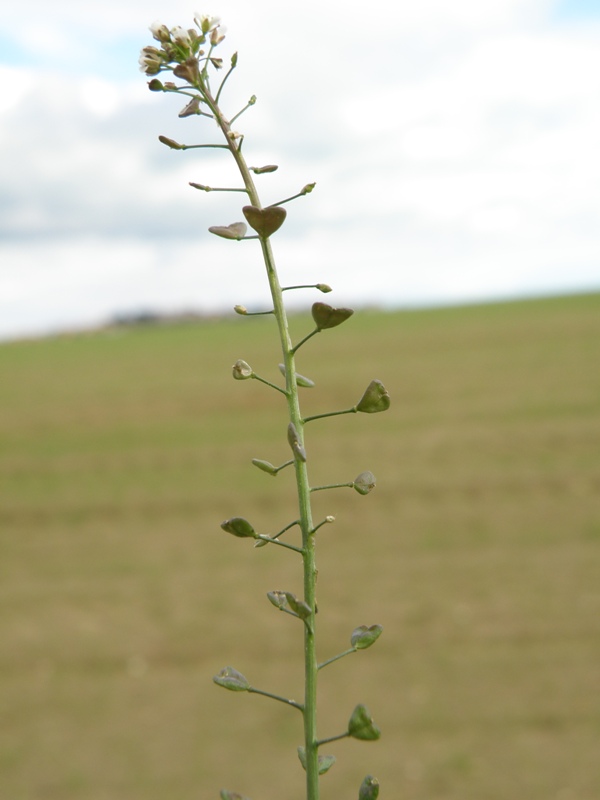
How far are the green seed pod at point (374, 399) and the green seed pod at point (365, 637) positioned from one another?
0.48ft

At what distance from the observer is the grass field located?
26.1 feet

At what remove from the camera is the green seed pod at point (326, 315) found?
1.99 ft

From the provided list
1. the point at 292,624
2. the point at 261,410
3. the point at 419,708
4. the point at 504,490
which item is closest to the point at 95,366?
the point at 261,410

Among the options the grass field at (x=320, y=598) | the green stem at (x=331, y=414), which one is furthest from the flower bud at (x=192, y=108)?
the grass field at (x=320, y=598)

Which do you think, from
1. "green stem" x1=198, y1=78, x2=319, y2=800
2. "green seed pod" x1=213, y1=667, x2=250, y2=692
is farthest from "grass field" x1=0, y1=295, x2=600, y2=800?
"green stem" x1=198, y1=78, x2=319, y2=800

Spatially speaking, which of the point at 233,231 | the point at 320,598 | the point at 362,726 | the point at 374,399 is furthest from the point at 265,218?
the point at 320,598

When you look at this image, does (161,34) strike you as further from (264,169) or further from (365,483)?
(365,483)

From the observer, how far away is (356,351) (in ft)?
99.1

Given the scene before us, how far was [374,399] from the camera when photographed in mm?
684

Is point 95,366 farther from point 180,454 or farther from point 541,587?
point 541,587

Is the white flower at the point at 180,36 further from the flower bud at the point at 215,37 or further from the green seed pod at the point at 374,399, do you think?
the green seed pod at the point at 374,399

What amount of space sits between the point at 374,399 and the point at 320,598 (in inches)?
412

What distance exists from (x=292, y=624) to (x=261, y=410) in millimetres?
10573

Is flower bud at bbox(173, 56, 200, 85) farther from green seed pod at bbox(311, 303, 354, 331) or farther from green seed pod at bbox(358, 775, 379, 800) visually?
green seed pod at bbox(358, 775, 379, 800)
